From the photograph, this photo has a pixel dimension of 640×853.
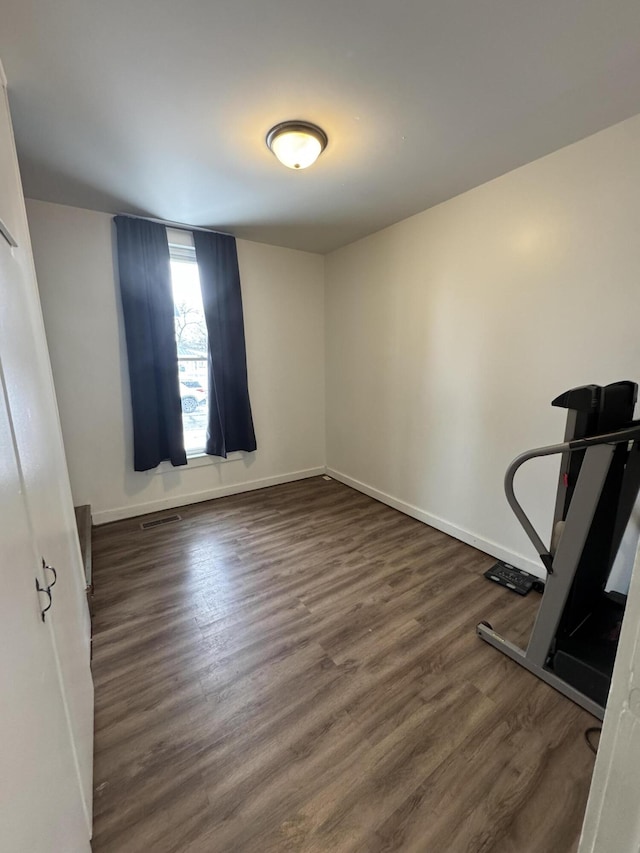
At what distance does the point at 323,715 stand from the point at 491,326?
251 cm

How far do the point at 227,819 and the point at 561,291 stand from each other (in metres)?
2.93

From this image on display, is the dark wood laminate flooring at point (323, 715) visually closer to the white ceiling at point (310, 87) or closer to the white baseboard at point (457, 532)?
the white baseboard at point (457, 532)

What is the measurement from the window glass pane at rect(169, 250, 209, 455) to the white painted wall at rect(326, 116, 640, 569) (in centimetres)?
154

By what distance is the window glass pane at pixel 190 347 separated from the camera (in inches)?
134

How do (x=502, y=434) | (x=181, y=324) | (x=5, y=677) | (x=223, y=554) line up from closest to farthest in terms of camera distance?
1. (x=5, y=677)
2. (x=502, y=434)
3. (x=223, y=554)
4. (x=181, y=324)

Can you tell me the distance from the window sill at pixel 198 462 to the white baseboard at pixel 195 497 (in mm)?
276

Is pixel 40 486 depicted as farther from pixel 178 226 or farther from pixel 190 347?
pixel 178 226

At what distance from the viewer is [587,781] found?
1252 millimetres

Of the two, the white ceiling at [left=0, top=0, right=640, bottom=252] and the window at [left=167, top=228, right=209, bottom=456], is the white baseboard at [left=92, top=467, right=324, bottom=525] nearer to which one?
the window at [left=167, top=228, right=209, bottom=456]

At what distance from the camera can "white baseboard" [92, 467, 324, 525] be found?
3227 millimetres

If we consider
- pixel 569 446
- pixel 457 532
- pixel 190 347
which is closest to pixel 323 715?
pixel 569 446

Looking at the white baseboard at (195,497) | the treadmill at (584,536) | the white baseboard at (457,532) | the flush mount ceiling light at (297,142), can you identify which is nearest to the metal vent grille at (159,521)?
Answer: the white baseboard at (195,497)

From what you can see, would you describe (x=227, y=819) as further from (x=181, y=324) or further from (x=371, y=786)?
(x=181, y=324)

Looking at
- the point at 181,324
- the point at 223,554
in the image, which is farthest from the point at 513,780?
the point at 181,324
